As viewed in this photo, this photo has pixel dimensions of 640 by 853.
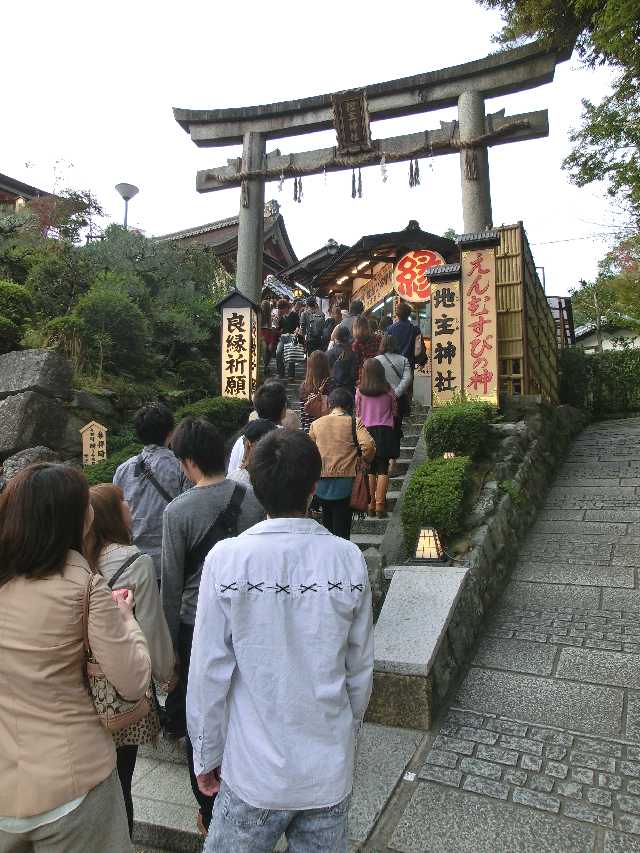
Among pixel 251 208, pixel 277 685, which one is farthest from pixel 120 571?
pixel 251 208

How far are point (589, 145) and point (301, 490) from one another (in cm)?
1219

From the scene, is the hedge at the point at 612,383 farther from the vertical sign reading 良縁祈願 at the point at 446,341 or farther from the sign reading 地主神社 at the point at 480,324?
the vertical sign reading 良縁祈願 at the point at 446,341

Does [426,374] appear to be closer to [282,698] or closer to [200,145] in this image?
[200,145]

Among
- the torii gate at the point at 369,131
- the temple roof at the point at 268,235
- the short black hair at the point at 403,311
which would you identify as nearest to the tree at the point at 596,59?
the torii gate at the point at 369,131

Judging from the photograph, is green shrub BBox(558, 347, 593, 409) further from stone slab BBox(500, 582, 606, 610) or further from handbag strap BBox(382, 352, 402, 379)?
stone slab BBox(500, 582, 606, 610)

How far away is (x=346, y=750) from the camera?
5.67ft

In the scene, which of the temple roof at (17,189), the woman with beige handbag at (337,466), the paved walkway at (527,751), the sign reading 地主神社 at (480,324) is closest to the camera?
the paved walkway at (527,751)

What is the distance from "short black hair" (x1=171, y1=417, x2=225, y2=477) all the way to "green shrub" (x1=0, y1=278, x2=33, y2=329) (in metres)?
9.07

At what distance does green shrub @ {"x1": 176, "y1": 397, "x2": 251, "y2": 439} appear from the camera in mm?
9680

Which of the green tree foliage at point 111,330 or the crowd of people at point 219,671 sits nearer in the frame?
the crowd of people at point 219,671

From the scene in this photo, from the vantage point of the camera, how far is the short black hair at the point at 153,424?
369 centimetres

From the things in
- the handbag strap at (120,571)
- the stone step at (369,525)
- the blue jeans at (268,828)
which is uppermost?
the handbag strap at (120,571)

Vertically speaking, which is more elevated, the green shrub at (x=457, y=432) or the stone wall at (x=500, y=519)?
the green shrub at (x=457, y=432)

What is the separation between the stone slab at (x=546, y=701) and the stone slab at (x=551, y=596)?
1251mm
